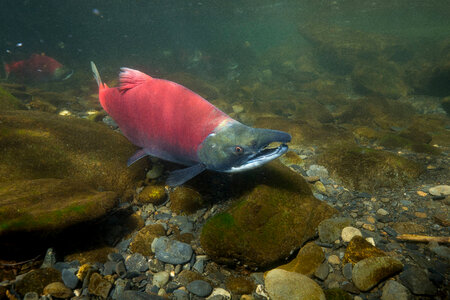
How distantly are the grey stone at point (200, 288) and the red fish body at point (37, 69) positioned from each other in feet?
51.1

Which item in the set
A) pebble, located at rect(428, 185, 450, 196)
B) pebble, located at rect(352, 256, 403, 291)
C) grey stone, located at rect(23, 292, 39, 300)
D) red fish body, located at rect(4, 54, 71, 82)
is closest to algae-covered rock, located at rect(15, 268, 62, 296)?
grey stone, located at rect(23, 292, 39, 300)

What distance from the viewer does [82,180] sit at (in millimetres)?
3146

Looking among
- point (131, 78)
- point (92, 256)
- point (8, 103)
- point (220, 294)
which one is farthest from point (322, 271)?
point (8, 103)

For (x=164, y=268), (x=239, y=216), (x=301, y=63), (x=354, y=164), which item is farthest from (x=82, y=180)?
(x=301, y=63)

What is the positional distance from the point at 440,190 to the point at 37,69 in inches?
704

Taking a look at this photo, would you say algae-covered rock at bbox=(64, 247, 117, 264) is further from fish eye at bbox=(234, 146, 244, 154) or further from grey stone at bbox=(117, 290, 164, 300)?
fish eye at bbox=(234, 146, 244, 154)

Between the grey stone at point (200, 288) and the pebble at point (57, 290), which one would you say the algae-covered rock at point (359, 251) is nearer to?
the grey stone at point (200, 288)

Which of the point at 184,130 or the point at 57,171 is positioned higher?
the point at 184,130

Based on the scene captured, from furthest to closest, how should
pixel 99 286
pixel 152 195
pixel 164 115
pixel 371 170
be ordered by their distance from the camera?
pixel 371 170, pixel 152 195, pixel 164 115, pixel 99 286

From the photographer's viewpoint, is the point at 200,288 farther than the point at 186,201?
No

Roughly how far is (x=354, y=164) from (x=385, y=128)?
17.4ft

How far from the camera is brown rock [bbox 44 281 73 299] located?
75.0 inches

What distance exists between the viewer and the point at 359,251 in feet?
7.17

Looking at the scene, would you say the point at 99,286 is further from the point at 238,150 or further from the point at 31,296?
the point at 238,150
